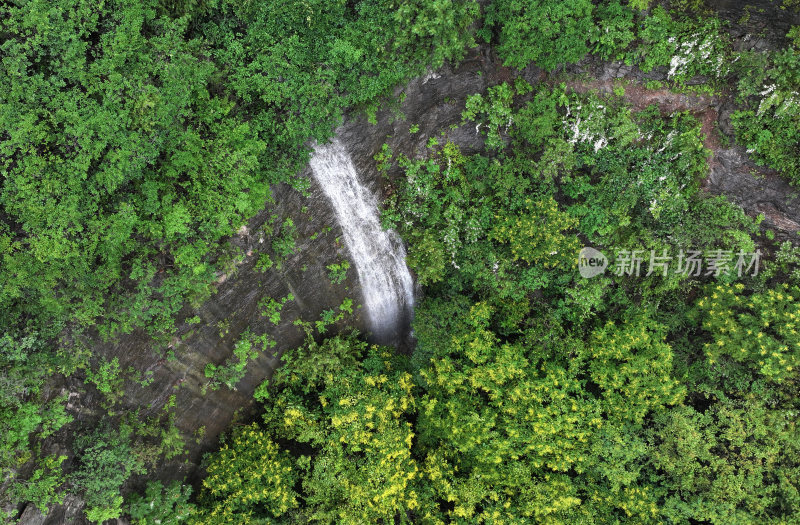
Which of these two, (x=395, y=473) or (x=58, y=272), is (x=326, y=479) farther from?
(x=58, y=272)

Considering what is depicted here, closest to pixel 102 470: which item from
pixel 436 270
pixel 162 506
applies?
pixel 162 506

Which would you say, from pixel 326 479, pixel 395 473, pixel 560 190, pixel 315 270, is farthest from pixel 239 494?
pixel 560 190

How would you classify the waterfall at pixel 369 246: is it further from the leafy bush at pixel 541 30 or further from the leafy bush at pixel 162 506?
the leafy bush at pixel 162 506

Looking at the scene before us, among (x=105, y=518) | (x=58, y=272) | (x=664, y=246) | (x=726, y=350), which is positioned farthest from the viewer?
(x=664, y=246)

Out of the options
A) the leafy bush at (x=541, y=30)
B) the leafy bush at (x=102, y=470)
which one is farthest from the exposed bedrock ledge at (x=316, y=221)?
the leafy bush at (x=102, y=470)

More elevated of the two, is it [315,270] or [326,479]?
[315,270]
